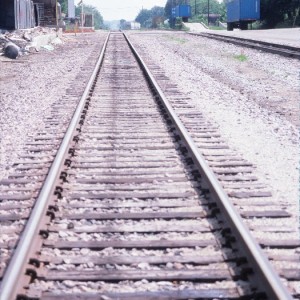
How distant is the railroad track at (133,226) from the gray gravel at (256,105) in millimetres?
348

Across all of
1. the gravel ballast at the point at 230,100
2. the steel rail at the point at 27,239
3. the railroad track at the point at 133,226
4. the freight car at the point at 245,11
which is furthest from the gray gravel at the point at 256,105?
the freight car at the point at 245,11

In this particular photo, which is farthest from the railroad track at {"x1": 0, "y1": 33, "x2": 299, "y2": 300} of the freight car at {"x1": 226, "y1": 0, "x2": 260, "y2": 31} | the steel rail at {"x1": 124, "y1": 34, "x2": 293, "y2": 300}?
the freight car at {"x1": 226, "y1": 0, "x2": 260, "y2": 31}

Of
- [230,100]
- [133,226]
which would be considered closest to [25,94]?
[230,100]

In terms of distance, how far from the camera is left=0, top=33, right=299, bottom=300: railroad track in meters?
3.46

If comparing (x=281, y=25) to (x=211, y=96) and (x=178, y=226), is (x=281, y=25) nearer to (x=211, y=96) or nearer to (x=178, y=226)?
(x=211, y=96)

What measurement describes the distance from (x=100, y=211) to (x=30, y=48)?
74.6 ft

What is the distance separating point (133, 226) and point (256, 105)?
22.0 feet

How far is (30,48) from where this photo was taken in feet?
86.1

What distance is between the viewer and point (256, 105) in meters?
10.6

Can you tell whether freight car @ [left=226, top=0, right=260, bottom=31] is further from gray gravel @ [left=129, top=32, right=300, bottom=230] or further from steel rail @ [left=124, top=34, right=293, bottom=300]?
steel rail @ [left=124, top=34, right=293, bottom=300]

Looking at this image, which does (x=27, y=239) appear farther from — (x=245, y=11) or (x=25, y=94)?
(x=245, y=11)

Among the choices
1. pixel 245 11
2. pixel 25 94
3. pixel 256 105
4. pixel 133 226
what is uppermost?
pixel 245 11

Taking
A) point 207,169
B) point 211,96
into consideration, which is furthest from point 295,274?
point 211,96

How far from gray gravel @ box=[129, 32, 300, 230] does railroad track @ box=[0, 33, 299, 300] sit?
1.14ft
